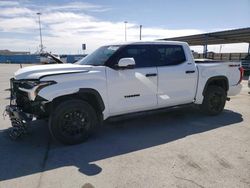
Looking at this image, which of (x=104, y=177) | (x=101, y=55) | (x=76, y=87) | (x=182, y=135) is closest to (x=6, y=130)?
(x=76, y=87)

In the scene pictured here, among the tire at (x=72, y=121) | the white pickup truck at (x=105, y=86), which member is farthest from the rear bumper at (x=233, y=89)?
the tire at (x=72, y=121)

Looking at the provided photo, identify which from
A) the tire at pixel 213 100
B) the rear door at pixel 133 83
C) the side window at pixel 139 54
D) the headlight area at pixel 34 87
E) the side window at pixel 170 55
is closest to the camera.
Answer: the headlight area at pixel 34 87

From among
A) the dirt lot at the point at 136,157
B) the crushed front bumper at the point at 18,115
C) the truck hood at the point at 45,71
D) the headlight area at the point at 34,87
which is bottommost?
the dirt lot at the point at 136,157

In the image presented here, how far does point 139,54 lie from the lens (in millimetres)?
5445

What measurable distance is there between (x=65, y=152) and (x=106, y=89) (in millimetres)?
1347

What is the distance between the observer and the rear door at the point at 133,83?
4.96 meters

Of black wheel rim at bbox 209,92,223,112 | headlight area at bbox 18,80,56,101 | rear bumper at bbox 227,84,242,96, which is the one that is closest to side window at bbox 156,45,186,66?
black wheel rim at bbox 209,92,223,112

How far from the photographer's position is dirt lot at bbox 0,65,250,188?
3.43 metres

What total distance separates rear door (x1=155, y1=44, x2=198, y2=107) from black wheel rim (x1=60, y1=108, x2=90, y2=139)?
1.75 meters

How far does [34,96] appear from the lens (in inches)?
170

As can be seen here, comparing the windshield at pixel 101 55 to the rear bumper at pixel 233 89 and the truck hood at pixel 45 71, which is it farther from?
the rear bumper at pixel 233 89

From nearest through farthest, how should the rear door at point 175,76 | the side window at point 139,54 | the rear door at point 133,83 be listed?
1. the rear door at point 133,83
2. the side window at point 139,54
3. the rear door at point 175,76

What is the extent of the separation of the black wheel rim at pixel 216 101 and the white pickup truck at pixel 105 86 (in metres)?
0.37

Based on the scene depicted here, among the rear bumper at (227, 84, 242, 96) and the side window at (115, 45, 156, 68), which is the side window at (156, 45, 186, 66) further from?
the rear bumper at (227, 84, 242, 96)
